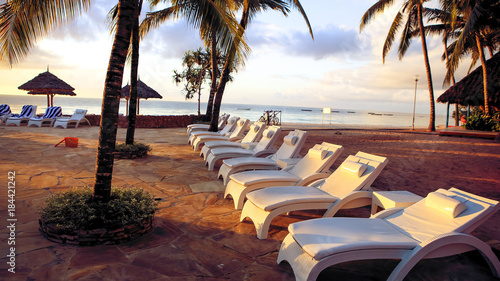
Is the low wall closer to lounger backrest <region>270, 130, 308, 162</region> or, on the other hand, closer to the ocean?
lounger backrest <region>270, 130, 308, 162</region>

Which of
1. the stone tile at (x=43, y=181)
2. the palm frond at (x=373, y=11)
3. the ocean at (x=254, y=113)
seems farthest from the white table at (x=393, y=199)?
the ocean at (x=254, y=113)

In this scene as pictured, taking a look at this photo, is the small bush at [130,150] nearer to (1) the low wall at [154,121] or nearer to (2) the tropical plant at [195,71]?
(1) the low wall at [154,121]

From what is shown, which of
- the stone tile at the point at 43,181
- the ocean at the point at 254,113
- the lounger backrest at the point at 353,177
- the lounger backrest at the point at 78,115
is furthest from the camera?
the ocean at the point at 254,113

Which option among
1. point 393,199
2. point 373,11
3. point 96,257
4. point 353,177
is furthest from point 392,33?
point 96,257

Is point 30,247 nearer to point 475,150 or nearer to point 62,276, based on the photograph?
point 62,276

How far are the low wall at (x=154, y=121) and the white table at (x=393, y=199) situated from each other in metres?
13.6

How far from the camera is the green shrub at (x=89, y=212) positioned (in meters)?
2.68

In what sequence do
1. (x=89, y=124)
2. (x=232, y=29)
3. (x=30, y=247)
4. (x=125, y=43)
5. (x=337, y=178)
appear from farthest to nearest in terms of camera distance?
(x=89, y=124) → (x=232, y=29) → (x=337, y=178) → (x=125, y=43) → (x=30, y=247)

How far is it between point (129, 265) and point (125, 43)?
1967 millimetres

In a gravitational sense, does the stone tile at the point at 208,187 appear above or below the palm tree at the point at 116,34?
below

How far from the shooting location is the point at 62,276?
6.95ft

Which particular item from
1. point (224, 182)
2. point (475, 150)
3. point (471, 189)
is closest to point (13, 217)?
point (224, 182)

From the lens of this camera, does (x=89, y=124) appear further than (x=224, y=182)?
Yes

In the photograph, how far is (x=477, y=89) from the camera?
15.4 meters
